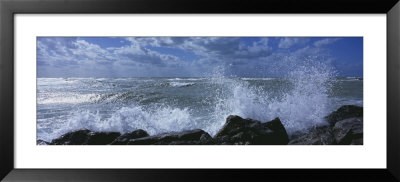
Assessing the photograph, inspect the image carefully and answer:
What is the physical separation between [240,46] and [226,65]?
32cm

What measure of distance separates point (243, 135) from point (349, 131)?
106cm

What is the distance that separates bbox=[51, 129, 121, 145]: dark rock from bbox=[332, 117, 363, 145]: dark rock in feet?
7.59

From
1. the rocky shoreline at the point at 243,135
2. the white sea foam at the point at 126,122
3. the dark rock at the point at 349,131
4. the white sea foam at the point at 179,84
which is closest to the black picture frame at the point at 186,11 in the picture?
the dark rock at the point at 349,131

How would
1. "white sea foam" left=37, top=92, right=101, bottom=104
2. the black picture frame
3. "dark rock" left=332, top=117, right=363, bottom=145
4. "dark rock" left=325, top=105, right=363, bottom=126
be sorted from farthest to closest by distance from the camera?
"dark rock" left=325, top=105, right=363, bottom=126 → "white sea foam" left=37, top=92, right=101, bottom=104 → "dark rock" left=332, top=117, right=363, bottom=145 → the black picture frame

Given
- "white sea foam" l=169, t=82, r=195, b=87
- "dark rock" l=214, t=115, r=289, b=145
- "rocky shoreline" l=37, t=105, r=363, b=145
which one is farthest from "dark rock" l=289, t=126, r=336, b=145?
"white sea foam" l=169, t=82, r=195, b=87

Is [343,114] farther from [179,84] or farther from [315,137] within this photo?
[179,84]

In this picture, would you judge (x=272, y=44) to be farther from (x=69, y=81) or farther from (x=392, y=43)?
(x=69, y=81)

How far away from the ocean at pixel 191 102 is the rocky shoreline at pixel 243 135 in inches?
3.3

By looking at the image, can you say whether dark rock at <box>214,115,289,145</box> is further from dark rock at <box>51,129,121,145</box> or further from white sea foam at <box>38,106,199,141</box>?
dark rock at <box>51,129,121,145</box>

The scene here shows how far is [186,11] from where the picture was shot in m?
2.75

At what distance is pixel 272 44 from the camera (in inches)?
130

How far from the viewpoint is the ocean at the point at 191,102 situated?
10.8 ft

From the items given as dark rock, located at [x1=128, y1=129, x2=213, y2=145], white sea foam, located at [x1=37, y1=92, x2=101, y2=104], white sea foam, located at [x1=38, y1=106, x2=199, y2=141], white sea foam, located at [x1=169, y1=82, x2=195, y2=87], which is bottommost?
dark rock, located at [x1=128, y1=129, x2=213, y2=145]

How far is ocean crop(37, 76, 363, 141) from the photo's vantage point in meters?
3.30
